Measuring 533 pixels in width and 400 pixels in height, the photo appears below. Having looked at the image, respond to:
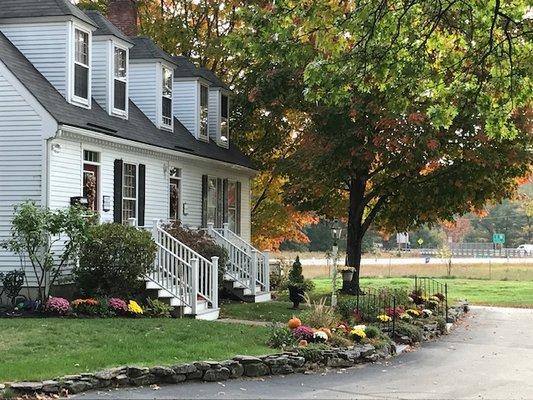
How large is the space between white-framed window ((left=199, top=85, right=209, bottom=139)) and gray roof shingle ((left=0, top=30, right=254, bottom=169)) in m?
1.70

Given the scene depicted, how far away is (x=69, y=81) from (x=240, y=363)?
9.04 metres

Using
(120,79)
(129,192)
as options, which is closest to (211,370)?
(129,192)

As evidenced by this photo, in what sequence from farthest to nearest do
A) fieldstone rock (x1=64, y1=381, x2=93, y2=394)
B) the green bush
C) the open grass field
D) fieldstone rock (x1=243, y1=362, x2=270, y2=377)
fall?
1. the open grass field
2. the green bush
3. fieldstone rock (x1=243, y1=362, x2=270, y2=377)
4. fieldstone rock (x1=64, y1=381, x2=93, y2=394)

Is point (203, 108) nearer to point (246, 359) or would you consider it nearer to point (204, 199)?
point (204, 199)

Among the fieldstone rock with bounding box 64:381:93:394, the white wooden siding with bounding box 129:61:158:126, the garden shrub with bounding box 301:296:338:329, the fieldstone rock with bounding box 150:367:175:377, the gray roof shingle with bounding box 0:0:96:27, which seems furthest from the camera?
the white wooden siding with bounding box 129:61:158:126

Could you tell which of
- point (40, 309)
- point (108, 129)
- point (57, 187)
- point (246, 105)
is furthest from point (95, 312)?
point (246, 105)

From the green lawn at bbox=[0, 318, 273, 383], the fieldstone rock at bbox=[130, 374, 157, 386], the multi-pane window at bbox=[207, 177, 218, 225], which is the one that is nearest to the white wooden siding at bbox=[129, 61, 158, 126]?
the multi-pane window at bbox=[207, 177, 218, 225]

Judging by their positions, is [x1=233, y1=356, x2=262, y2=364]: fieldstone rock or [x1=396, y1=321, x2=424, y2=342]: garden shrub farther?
[x1=396, y1=321, x2=424, y2=342]: garden shrub

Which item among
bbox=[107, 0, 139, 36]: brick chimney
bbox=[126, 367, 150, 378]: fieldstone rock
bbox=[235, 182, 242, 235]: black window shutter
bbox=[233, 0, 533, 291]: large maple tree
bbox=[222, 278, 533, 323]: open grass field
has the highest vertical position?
bbox=[107, 0, 139, 36]: brick chimney

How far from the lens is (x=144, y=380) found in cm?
1067

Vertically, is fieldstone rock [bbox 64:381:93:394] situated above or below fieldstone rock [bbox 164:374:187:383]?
above

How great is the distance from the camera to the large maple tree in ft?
40.5

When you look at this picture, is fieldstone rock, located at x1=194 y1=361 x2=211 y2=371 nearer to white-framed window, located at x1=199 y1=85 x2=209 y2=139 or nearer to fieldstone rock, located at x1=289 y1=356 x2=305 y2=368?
fieldstone rock, located at x1=289 y1=356 x2=305 y2=368

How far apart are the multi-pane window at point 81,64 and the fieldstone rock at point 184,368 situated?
9.20 m
